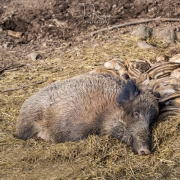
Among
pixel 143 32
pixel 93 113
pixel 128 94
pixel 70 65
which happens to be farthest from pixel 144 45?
pixel 93 113

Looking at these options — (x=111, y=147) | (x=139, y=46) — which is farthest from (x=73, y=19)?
(x=111, y=147)

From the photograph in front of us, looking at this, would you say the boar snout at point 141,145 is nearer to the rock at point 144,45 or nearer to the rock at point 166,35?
the rock at point 144,45

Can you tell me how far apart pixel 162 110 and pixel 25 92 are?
2849 millimetres

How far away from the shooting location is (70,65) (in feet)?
30.7

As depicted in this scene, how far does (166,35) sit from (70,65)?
7.45 feet

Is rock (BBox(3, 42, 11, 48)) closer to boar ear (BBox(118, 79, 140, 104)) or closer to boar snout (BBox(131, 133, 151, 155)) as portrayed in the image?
boar ear (BBox(118, 79, 140, 104))

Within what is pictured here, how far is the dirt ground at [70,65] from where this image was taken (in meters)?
5.41

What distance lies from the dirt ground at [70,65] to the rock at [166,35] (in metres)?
0.25

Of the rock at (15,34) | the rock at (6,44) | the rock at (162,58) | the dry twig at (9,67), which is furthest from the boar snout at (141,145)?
the rock at (15,34)

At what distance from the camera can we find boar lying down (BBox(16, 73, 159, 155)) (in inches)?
230

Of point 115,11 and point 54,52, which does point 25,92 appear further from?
point 115,11

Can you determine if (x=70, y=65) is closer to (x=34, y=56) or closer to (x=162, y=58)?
(x=34, y=56)

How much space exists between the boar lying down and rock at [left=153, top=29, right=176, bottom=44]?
3722 millimetres

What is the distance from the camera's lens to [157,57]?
28.0 ft
